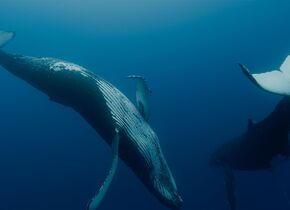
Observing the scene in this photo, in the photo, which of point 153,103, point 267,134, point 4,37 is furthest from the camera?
point 153,103

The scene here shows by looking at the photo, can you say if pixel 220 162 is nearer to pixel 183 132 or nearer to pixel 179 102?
Answer: pixel 183 132

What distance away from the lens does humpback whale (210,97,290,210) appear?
246 inches

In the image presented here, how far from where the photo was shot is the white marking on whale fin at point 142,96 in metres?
5.56

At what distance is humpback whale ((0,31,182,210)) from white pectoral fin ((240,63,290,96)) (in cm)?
156

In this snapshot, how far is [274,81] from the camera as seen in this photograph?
15.0 feet

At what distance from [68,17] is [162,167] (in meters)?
40.9

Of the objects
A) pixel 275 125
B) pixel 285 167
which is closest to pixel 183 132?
pixel 285 167

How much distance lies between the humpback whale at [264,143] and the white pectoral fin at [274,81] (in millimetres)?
1154

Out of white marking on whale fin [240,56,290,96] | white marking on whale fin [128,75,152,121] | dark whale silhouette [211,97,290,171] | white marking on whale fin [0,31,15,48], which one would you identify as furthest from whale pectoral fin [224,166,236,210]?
white marking on whale fin [0,31,15,48]

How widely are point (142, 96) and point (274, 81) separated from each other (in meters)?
2.09

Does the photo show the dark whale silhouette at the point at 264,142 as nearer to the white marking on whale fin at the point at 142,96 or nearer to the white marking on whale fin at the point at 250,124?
the white marking on whale fin at the point at 250,124

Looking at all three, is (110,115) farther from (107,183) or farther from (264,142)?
(264,142)

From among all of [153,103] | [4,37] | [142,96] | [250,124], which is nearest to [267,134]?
[250,124]

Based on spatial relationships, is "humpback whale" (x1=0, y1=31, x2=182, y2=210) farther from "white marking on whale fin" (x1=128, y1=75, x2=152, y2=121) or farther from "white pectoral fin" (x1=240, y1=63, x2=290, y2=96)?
"white pectoral fin" (x1=240, y1=63, x2=290, y2=96)
